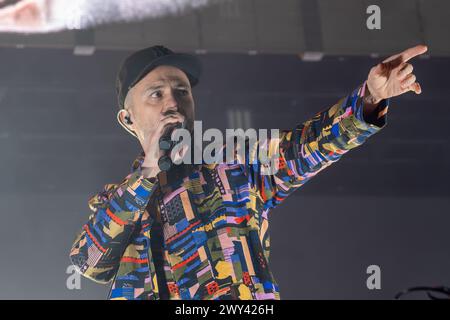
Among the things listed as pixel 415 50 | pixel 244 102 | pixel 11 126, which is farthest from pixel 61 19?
pixel 415 50

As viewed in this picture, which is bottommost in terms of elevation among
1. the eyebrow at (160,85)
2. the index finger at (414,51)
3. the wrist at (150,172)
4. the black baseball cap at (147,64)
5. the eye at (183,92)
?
the wrist at (150,172)

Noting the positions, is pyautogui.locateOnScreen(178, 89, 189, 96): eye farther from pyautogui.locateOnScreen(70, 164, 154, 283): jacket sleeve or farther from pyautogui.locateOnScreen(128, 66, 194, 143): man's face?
pyautogui.locateOnScreen(70, 164, 154, 283): jacket sleeve

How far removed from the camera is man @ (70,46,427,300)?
1.58 meters

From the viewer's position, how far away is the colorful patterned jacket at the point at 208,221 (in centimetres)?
159

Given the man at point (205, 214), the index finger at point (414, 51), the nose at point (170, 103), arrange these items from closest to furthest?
the index finger at point (414, 51), the man at point (205, 214), the nose at point (170, 103)

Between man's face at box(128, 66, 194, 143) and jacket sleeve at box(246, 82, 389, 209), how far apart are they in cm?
22

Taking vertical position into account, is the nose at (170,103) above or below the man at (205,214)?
above

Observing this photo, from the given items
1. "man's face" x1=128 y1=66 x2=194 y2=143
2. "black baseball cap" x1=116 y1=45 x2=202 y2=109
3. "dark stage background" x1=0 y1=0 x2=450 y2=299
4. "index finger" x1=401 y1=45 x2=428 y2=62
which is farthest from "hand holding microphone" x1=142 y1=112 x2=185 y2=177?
"dark stage background" x1=0 y1=0 x2=450 y2=299

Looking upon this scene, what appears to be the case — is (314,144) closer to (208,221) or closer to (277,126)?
(208,221)

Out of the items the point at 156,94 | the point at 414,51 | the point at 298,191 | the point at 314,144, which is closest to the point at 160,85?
the point at 156,94

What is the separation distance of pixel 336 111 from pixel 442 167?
37.7 inches

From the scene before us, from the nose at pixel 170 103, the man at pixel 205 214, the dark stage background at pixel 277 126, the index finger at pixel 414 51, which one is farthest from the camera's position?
the dark stage background at pixel 277 126

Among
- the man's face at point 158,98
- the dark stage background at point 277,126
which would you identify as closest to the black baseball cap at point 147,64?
the man's face at point 158,98

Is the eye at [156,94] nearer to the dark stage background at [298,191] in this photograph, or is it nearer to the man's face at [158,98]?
the man's face at [158,98]
